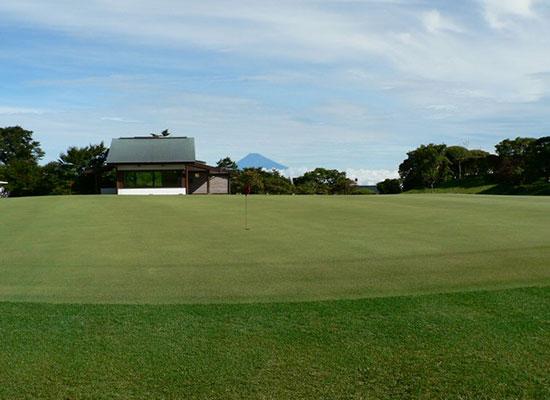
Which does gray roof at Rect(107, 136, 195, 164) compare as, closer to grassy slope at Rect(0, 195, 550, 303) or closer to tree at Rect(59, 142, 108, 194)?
tree at Rect(59, 142, 108, 194)

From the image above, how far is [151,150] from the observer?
46.1 m

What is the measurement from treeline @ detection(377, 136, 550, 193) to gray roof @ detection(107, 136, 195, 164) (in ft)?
93.8

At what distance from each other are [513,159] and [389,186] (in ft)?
48.8

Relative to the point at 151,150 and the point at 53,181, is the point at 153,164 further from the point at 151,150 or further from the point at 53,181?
the point at 53,181

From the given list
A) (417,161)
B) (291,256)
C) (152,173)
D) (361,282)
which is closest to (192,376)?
(361,282)

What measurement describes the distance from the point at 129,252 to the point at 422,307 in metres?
6.37

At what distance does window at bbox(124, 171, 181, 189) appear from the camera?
45.8 m

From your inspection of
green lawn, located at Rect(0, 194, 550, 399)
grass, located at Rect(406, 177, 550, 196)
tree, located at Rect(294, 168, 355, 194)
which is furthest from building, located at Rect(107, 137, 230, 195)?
green lawn, located at Rect(0, 194, 550, 399)

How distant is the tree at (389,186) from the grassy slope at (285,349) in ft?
195

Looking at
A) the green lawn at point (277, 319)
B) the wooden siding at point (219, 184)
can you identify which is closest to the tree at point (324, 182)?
the wooden siding at point (219, 184)

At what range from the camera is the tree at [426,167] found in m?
61.8

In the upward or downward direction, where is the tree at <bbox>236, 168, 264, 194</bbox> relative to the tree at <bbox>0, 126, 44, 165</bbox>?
downward

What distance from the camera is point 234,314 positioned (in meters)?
6.47

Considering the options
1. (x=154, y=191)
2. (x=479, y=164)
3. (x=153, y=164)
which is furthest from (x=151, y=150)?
(x=479, y=164)
